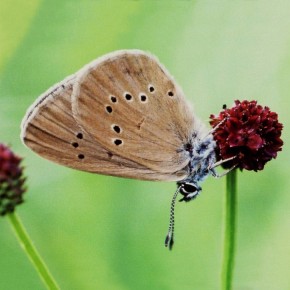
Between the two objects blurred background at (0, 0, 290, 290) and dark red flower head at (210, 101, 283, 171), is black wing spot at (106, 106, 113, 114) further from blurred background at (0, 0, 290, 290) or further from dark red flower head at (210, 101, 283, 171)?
blurred background at (0, 0, 290, 290)

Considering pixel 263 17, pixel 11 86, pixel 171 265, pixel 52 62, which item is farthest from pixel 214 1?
pixel 171 265

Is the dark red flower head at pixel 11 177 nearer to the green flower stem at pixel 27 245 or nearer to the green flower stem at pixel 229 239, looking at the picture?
the green flower stem at pixel 27 245

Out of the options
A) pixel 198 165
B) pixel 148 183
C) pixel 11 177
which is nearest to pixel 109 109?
pixel 198 165

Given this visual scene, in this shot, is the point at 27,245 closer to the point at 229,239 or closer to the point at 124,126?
the point at 229,239

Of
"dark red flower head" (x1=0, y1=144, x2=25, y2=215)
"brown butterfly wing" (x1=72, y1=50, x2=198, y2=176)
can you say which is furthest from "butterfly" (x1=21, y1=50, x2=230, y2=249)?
"dark red flower head" (x1=0, y1=144, x2=25, y2=215)

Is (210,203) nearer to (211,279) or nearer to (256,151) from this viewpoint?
(211,279)
